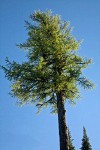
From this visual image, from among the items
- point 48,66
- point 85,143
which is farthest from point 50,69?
point 85,143

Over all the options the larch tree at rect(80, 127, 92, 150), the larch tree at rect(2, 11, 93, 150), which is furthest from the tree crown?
the larch tree at rect(80, 127, 92, 150)

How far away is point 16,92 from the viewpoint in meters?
20.3

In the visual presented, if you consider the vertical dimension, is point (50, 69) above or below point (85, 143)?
below

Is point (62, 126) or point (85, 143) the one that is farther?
point (85, 143)

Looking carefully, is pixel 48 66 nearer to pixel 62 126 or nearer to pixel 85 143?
pixel 62 126

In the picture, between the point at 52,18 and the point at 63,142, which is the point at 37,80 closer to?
the point at 63,142

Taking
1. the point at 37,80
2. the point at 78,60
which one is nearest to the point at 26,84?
the point at 37,80

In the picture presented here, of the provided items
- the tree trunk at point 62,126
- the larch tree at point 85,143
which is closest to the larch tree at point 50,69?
the tree trunk at point 62,126

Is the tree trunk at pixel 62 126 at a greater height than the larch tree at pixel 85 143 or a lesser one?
lesser

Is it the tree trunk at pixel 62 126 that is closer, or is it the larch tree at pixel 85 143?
the tree trunk at pixel 62 126

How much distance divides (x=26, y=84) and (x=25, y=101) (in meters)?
2.03

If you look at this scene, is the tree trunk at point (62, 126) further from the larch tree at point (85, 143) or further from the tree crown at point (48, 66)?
the larch tree at point (85, 143)

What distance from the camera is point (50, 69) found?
2070cm

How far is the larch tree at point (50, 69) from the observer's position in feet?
62.7
